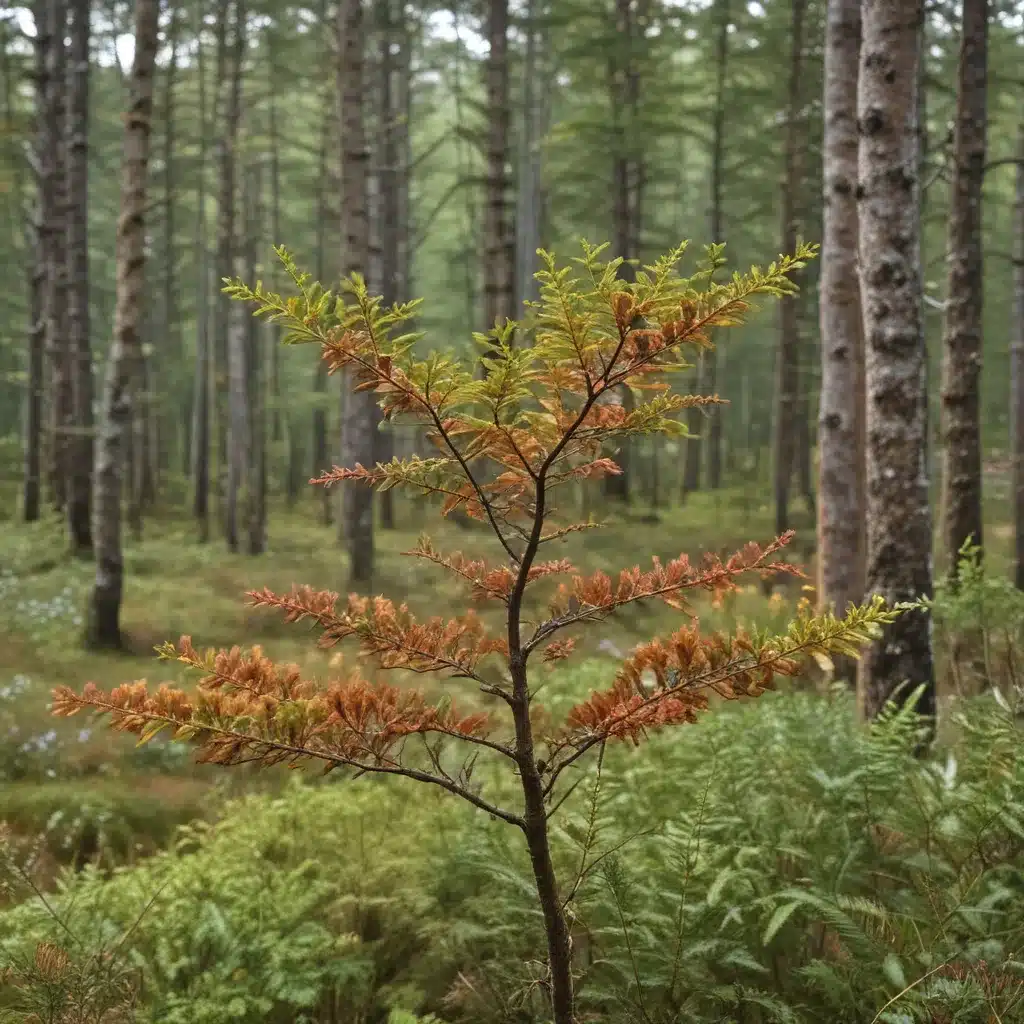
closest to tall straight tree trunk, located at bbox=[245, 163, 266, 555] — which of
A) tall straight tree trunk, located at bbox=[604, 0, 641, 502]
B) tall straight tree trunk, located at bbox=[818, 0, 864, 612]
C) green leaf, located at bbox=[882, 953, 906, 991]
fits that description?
tall straight tree trunk, located at bbox=[604, 0, 641, 502]

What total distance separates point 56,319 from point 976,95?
13244mm

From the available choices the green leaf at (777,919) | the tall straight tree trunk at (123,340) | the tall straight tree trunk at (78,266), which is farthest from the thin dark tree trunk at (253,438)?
the green leaf at (777,919)

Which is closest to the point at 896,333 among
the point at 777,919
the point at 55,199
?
the point at 777,919

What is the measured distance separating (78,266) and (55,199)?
218 centimetres

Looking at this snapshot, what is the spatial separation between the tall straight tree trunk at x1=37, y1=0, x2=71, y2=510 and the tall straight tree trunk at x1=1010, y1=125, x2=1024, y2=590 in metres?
14.4

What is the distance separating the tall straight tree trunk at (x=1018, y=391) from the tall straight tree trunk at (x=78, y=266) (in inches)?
499

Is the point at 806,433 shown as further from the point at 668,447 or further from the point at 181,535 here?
the point at 181,535

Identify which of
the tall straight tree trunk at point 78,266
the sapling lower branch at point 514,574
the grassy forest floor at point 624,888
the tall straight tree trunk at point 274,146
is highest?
the tall straight tree trunk at point 274,146

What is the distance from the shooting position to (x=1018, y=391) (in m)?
14.3

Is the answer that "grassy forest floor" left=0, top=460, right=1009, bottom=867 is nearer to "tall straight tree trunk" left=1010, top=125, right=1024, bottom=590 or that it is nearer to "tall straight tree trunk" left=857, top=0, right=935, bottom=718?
"tall straight tree trunk" left=857, top=0, right=935, bottom=718

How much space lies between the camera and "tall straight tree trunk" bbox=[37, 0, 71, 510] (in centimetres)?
1357

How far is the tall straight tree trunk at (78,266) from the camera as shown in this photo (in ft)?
37.1

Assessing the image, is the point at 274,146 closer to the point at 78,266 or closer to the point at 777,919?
the point at 78,266

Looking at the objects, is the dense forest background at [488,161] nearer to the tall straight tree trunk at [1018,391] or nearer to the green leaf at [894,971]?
the tall straight tree trunk at [1018,391]
